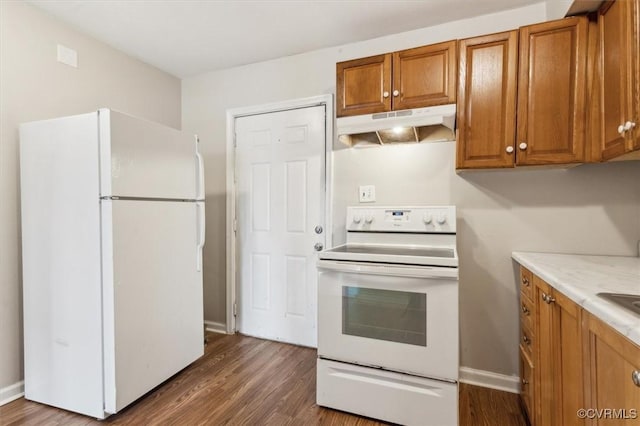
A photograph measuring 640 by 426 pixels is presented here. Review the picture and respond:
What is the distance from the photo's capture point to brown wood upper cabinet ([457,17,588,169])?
5.38ft

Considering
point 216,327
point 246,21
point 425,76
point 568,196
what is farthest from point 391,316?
point 246,21

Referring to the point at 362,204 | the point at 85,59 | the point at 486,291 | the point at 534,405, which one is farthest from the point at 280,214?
the point at 534,405

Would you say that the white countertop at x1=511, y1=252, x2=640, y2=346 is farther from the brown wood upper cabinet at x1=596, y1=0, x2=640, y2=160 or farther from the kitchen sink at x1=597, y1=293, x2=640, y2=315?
the brown wood upper cabinet at x1=596, y1=0, x2=640, y2=160

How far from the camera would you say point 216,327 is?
3.03m

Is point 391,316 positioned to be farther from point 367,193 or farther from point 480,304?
point 367,193

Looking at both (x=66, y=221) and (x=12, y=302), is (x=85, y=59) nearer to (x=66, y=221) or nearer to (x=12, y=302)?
(x=66, y=221)

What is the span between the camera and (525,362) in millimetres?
1729

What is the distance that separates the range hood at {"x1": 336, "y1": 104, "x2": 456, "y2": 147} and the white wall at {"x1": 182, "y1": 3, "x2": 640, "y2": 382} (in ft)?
0.27

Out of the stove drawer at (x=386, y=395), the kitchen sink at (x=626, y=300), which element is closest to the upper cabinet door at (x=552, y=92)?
the kitchen sink at (x=626, y=300)

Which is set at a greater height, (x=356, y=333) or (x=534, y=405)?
(x=356, y=333)

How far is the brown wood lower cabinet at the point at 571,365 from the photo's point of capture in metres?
0.77

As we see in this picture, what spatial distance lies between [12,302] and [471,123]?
3092mm

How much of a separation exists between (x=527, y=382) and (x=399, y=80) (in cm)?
191

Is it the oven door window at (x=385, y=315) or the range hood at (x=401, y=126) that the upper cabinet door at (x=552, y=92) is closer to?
the range hood at (x=401, y=126)
